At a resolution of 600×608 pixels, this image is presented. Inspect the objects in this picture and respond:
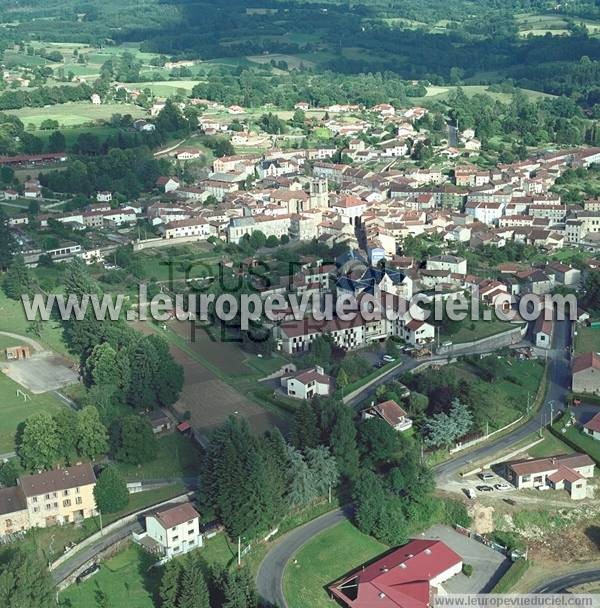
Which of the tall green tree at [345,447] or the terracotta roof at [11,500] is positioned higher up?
the tall green tree at [345,447]

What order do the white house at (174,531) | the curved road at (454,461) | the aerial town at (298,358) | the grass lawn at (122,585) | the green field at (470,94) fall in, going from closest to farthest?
the grass lawn at (122,585) → the curved road at (454,461) → the white house at (174,531) → the aerial town at (298,358) → the green field at (470,94)

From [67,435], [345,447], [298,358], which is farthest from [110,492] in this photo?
[298,358]

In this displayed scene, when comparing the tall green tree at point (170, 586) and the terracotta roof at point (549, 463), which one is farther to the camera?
the terracotta roof at point (549, 463)

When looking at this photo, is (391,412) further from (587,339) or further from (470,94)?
(470,94)

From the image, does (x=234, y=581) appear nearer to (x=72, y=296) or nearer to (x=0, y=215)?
(x=72, y=296)

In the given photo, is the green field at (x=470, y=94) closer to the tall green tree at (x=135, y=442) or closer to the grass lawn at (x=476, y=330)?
the grass lawn at (x=476, y=330)

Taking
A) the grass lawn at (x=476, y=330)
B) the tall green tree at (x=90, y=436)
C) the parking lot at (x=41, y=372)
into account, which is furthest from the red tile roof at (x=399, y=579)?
the parking lot at (x=41, y=372)

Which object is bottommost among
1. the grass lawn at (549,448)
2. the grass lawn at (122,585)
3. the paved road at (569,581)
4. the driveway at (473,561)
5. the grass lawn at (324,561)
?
the paved road at (569,581)

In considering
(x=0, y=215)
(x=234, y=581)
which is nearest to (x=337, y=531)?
(x=234, y=581)

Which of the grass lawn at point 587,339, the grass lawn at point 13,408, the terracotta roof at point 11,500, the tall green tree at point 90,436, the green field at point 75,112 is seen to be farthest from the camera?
the green field at point 75,112

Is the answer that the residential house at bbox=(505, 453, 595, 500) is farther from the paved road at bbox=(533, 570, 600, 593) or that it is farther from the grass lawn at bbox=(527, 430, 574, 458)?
the paved road at bbox=(533, 570, 600, 593)
